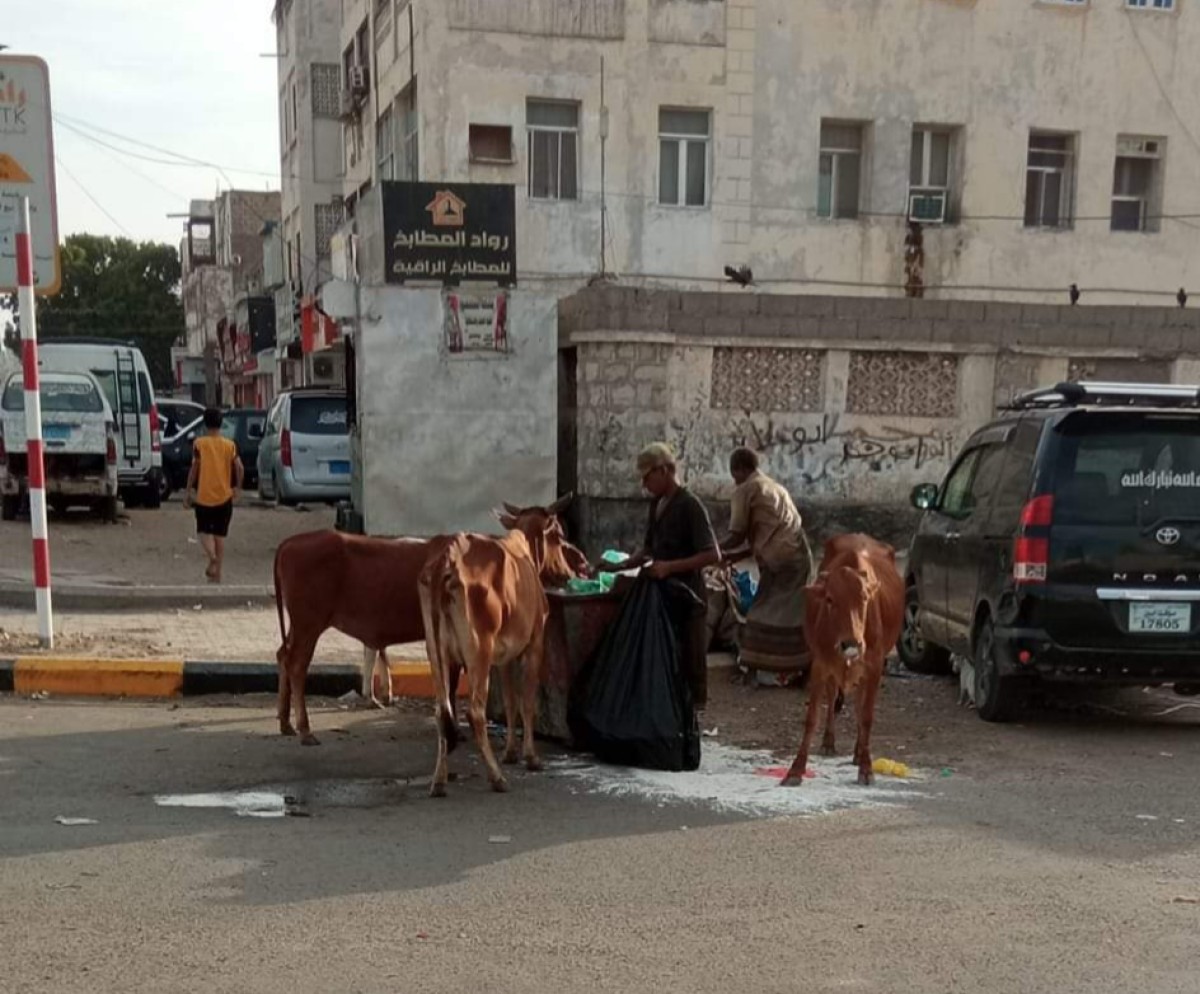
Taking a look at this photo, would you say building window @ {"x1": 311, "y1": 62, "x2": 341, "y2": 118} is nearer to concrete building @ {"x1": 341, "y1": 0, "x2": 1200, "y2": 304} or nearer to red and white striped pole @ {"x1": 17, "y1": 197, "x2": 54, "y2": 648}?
concrete building @ {"x1": 341, "y1": 0, "x2": 1200, "y2": 304}

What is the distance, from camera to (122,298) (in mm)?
64625

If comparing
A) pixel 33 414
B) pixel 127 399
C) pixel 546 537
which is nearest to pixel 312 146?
pixel 127 399

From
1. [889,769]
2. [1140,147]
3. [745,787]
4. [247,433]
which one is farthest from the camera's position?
[247,433]

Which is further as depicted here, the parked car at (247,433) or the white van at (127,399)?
the parked car at (247,433)

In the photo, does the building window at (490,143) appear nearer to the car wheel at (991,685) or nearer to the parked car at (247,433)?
the parked car at (247,433)

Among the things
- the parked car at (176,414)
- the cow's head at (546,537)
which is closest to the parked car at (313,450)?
the parked car at (176,414)

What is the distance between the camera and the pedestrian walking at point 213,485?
11492 millimetres

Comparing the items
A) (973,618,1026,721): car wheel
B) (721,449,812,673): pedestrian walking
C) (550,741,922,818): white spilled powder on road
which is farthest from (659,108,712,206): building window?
(550,741,922,818): white spilled powder on road

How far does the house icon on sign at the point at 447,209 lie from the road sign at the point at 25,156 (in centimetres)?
510

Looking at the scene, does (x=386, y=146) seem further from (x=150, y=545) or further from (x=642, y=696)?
(x=642, y=696)

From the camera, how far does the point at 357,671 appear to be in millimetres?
8352

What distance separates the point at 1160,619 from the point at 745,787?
2.83 metres

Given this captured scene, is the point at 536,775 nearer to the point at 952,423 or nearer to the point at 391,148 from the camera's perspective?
the point at 952,423

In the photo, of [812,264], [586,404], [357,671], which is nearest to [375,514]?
[586,404]
